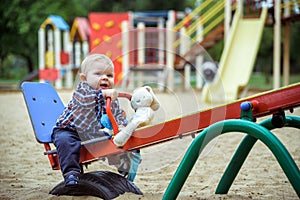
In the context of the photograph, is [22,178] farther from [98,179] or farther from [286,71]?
[286,71]

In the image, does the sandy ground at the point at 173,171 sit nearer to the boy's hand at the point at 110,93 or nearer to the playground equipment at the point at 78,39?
the boy's hand at the point at 110,93

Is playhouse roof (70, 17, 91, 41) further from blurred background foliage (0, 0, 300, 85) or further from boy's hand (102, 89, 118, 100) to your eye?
boy's hand (102, 89, 118, 100)

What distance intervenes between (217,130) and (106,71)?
0.72m

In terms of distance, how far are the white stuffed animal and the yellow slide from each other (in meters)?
6.15

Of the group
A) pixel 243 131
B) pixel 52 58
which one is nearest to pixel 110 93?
pixel 243 131

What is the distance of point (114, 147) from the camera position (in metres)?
2.54

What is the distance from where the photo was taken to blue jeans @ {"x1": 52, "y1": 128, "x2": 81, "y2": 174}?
2.54 meters

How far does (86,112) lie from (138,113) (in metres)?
0.28

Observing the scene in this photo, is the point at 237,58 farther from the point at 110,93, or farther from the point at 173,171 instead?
the point at 110,93

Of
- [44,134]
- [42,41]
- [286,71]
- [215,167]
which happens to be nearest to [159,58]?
[286,71]

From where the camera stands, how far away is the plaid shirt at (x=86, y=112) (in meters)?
2.55

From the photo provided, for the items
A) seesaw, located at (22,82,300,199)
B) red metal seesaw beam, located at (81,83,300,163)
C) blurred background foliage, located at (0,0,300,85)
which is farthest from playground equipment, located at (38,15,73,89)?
red metal seesaw beam, located at (81,83,300,163)

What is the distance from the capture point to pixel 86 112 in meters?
2.58

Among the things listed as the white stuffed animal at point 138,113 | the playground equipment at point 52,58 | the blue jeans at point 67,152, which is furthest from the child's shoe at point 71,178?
the playground equipment at point 52,58
